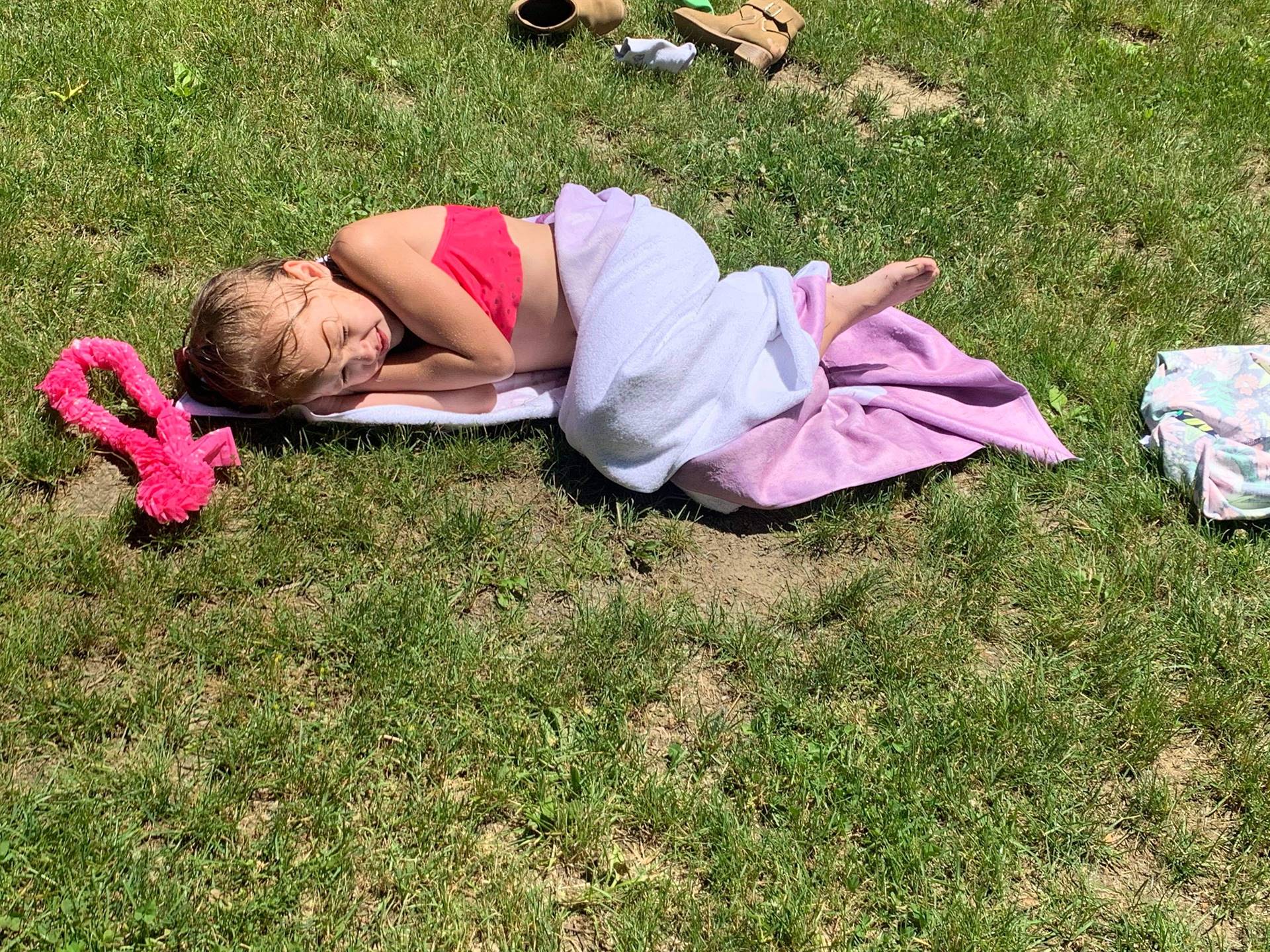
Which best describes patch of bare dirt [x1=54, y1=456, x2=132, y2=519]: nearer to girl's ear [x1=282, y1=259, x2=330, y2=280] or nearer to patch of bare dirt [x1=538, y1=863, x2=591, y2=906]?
girl's ear [x1=282, y1=259, x2=330, y2=280]

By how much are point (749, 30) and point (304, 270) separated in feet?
9.01

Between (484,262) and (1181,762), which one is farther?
(484,262)

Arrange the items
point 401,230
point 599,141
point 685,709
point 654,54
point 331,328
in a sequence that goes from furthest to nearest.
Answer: point 654,54 → point 599,141 → point 401,230 → point 331,328 → point 685,709

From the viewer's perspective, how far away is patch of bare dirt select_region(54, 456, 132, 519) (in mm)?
3055

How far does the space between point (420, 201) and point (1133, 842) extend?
10.8 ft

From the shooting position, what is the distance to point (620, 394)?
3068 mm

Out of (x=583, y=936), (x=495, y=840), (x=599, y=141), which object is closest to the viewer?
(x=583, y=936)

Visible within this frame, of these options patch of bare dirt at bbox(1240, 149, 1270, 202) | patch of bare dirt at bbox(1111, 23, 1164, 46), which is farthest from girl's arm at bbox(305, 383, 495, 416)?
patch of bare dirt at bbox(1111, 23, 1164, 46)

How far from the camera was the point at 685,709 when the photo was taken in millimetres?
2824

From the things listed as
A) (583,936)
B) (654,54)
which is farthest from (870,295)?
(583,936)

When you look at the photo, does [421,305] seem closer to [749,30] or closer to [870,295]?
[870,295]

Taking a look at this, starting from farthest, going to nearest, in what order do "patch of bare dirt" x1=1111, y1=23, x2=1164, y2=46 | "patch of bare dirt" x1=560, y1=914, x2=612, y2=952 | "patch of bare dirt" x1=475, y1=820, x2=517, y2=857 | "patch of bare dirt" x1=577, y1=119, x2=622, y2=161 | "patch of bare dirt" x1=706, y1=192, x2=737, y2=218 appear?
"patch of bare dirt" x1=1111, y1=23, x2=1164, y2=46 < "patch of bare dirt" x1=577, y1=119, x2=622, y2=161 < "patch of bare dirt" x1=706, y1=192, x2=737, y2=218 < "patch of bare dirt" x1=475, y1=820, x2=517, y2=857 < "patch of bare dirt" x1=560, y1=914, x2=612, y2=952

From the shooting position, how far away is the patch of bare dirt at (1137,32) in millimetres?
5531

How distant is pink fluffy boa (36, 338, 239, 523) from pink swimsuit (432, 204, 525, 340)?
870mm
